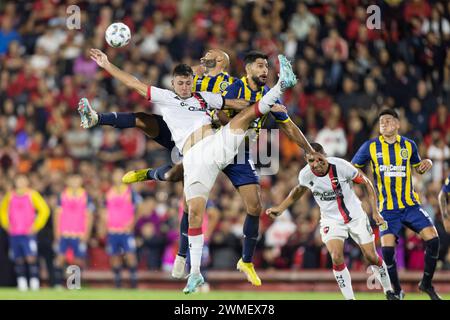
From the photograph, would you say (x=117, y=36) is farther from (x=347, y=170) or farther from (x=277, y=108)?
(x=347, y=170)

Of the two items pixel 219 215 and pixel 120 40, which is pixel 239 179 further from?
pixel 219 215

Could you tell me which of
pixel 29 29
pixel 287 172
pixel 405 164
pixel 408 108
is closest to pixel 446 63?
pixel 408 108

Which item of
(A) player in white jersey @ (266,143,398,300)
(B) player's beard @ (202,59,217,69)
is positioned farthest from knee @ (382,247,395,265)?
(B) player's beard @ (202,59,217,69)

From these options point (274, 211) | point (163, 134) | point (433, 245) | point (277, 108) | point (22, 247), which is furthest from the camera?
point (22, 247)

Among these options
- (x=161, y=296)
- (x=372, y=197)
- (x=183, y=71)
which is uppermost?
(x=183, y=71)

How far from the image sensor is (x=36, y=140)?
20.8 metres

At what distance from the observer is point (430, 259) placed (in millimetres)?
12945

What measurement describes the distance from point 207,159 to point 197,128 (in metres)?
0.47

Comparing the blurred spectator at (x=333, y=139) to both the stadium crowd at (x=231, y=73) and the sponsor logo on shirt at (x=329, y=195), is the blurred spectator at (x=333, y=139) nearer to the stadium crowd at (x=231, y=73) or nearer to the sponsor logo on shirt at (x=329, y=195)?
the stadium crowd at (x=231, y=73)

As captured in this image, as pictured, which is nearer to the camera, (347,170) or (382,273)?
(347,170)

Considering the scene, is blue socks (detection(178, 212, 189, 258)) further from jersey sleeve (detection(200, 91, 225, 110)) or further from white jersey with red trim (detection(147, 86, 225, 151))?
jersey sleeve (detection(200, 91, 225, 110))

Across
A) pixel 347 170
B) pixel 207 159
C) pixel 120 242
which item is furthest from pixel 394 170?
pixel 120 242

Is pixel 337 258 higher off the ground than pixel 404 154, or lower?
lower

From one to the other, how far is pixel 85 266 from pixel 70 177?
5.53ft
